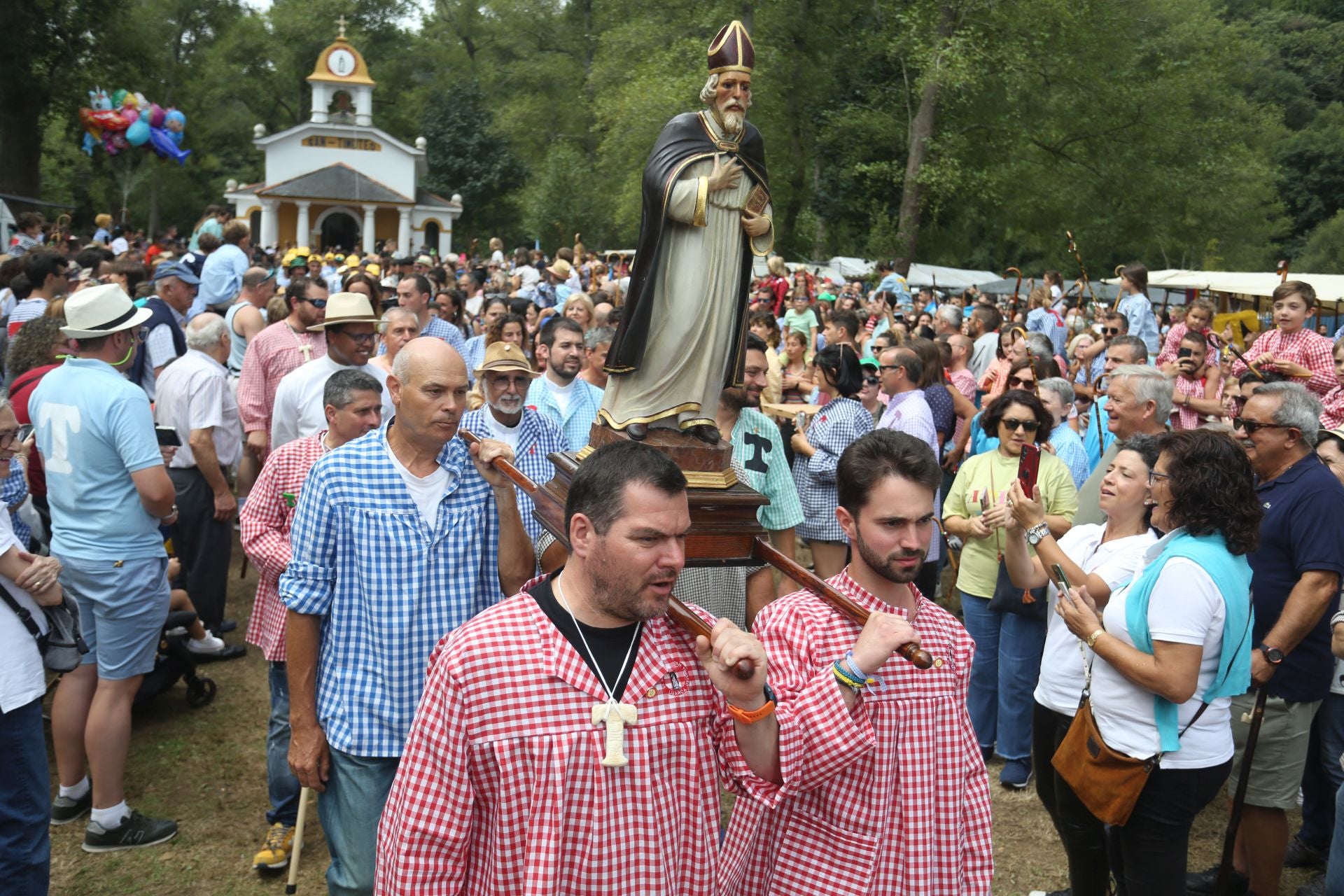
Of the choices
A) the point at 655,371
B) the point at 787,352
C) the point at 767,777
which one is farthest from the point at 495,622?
the point at 787,352

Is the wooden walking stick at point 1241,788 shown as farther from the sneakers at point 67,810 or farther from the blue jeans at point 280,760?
the sneakers at point 67,810

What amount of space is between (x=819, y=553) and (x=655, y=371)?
3404 mm

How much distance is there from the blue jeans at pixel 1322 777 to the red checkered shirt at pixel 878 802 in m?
2.90

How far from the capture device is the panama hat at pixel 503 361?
5344 millimetres

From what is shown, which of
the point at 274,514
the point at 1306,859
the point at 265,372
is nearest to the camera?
the point at 274,514

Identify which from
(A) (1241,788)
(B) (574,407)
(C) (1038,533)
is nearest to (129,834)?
(B) (574,407)

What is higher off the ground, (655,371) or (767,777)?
(655,371)

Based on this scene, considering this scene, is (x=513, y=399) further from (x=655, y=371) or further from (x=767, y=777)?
(x=767, y=777)

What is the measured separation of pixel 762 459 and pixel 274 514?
233 cm

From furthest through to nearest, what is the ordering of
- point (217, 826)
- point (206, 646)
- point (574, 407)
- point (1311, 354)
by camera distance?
point (1311, 354) < point (206, 646) < point (574, 407) < point (217, 826)

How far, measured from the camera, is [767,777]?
2.43m

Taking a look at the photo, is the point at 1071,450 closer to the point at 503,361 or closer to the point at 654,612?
the point at 503,361

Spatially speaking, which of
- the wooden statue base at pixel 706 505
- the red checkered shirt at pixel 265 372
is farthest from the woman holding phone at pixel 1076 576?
the red checkered shirt at pixel 265 372

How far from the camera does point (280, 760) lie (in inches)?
188
